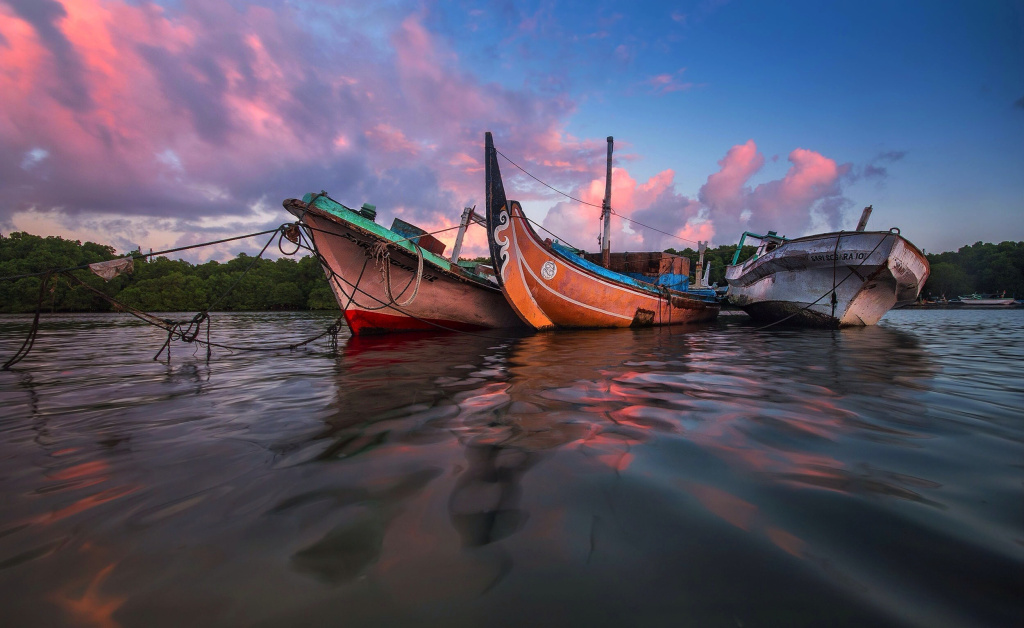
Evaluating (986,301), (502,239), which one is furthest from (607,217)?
(986,301)

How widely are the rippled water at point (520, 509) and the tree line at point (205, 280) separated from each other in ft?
182

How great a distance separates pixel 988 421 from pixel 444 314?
985 cm

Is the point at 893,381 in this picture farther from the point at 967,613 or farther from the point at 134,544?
the point at 134,544

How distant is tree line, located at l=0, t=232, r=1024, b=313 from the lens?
5097 cm

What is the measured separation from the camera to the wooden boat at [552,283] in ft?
30.9

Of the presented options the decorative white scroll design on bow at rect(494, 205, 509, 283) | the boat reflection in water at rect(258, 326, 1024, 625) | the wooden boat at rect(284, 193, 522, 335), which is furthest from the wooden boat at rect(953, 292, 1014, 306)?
the boat reflection in water at rect(258, 326, 1024, 625)

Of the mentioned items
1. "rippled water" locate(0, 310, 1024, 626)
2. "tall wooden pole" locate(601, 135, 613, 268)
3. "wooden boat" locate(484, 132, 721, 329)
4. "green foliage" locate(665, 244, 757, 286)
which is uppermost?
"green foliage" locate(665, 244, 757, 286)

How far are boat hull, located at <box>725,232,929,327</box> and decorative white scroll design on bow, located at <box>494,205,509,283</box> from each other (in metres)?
7.79

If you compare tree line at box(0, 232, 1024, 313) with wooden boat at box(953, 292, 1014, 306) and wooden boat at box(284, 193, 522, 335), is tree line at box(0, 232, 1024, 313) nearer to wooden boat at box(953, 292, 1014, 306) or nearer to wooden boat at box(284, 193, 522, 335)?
wooden boat at box(953, 292, 1014, 306)

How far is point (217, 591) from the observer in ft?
3.68

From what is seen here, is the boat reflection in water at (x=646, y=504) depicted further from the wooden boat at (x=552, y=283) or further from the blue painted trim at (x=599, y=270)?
the blue painted trim at (x=599, y=270)

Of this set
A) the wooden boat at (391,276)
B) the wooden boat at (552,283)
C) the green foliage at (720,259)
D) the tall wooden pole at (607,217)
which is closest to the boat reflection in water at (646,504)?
the wooden boat at (391,276)

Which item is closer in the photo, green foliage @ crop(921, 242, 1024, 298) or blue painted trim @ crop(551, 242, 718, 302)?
blue painted trim @ crop(551, 242, 718, 302)

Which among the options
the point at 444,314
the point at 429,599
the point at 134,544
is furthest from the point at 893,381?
the point at 444,314
